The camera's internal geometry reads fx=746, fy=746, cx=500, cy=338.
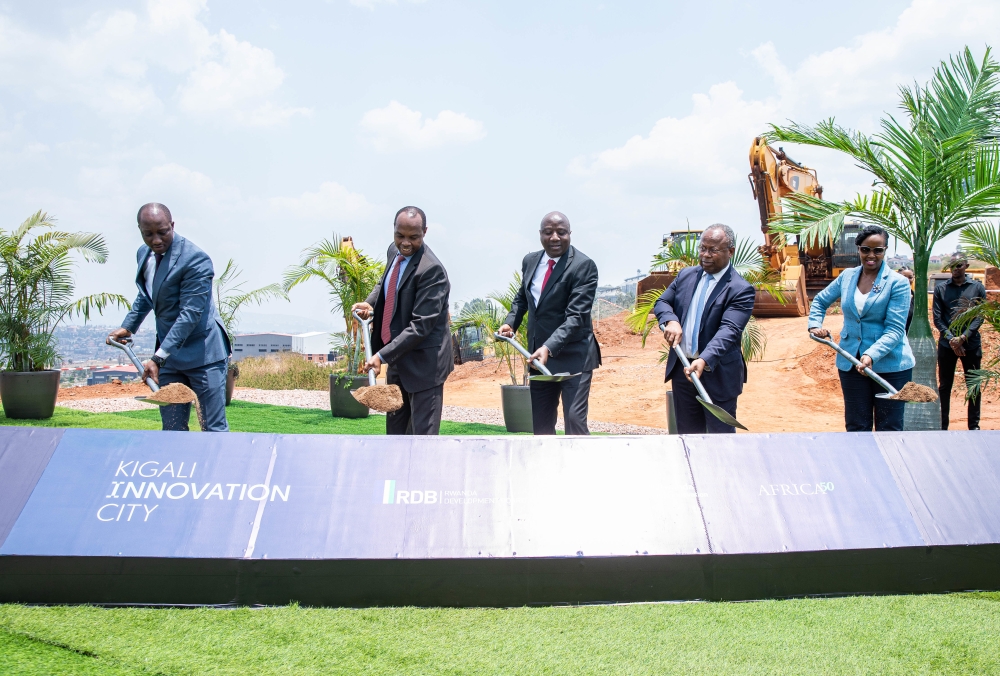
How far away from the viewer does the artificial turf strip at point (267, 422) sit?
8.90 m

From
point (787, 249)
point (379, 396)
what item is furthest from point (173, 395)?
point (787, 249)

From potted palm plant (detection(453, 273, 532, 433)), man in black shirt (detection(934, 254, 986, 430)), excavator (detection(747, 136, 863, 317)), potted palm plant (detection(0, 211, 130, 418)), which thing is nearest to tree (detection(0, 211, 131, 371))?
potted palm plant (detection(0, 211, 130, 418))

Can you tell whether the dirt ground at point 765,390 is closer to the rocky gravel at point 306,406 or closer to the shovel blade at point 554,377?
the rocky gravel at point 306,406

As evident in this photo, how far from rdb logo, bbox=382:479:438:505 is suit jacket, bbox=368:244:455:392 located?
117 centimetres

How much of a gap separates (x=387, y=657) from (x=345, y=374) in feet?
26.3

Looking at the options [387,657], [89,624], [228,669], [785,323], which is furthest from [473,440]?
[785,323]

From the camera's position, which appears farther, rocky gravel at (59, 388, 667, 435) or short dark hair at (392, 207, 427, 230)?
rocky gravel at (59, 388, 667, 435)

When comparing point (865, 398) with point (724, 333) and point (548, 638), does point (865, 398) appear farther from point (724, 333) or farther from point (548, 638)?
point (548, 638)

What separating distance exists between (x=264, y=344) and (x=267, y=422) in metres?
15.0

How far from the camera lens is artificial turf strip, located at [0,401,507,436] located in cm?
890

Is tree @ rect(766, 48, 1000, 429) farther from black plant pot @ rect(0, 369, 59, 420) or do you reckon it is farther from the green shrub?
the green shrub

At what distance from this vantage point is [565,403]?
185 inches

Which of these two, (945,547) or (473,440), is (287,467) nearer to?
(473,440)

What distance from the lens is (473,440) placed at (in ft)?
10.9
